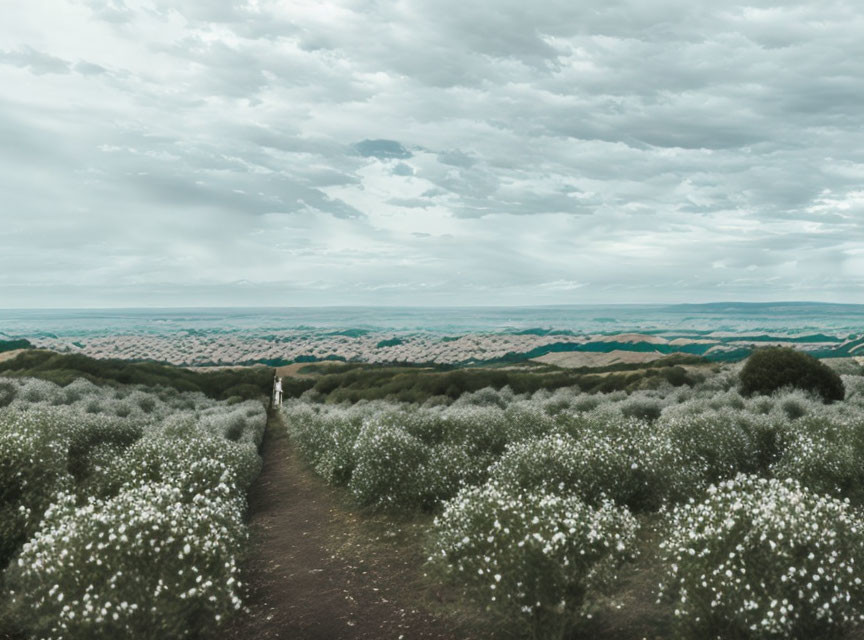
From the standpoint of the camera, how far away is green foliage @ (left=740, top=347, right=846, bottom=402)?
108 feet

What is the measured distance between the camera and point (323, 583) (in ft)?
40.0

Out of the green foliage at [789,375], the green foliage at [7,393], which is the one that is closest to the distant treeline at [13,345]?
the green foliage at [7,393]

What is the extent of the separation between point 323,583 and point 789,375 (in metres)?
30.8

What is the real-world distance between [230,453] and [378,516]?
19.8ft

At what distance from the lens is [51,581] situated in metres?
8.03

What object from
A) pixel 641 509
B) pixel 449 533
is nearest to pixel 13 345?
pixel 449 533

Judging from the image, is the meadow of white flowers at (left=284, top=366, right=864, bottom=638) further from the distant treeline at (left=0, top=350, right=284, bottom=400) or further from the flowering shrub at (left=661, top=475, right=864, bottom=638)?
the distant treeline at (left=0, top=350, right=284, bottom=400)

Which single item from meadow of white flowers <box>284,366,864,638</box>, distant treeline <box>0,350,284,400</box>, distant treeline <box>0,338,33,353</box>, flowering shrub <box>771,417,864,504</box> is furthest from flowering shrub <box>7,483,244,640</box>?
distant treeline <box>0,338,33,353</box>

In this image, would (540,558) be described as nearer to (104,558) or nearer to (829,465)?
(104,558)

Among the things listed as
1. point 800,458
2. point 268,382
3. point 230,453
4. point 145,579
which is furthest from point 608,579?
point 268,382

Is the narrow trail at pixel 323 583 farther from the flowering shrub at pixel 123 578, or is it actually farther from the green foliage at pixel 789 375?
the green foliage at pixel 789 375

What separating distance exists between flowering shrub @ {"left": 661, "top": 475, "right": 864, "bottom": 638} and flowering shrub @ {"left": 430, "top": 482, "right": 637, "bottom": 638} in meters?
1.12

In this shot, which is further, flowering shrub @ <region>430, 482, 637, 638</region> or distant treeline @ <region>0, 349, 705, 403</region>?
distant treeline @ <region>0, 349, 705, 403</region>

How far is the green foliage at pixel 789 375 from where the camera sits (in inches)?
1291
